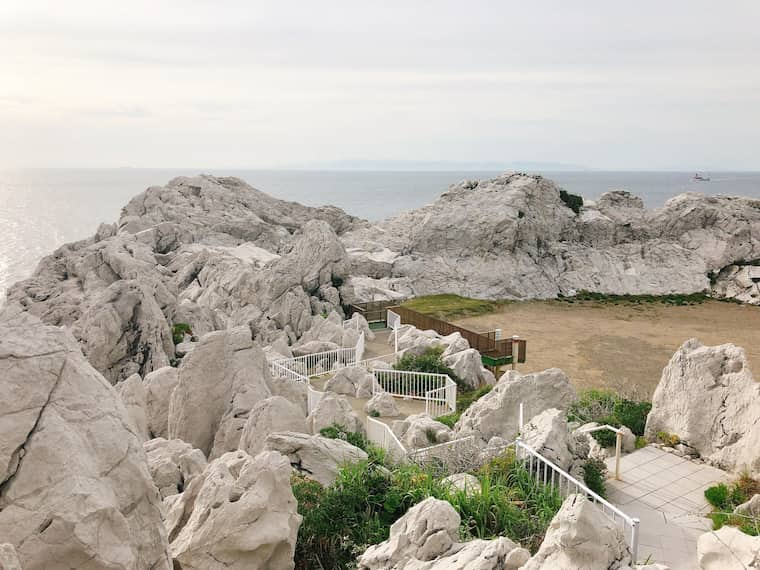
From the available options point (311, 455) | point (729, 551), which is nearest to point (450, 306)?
point (311, 455)

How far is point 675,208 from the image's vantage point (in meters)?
47.6

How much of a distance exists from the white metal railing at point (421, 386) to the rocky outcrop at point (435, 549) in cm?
1084

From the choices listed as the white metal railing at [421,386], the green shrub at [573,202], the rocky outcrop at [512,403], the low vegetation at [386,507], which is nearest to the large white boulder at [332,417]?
the rocky outcrop at [512,403]

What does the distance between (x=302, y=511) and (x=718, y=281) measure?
44187 millimetres

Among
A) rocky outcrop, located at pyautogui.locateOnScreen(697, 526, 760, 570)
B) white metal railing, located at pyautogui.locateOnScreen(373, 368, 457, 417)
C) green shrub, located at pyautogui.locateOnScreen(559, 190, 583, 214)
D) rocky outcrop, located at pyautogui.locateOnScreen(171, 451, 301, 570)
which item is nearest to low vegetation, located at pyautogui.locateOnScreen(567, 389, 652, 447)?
white metal railing, located at pyautogui.locateOnScreen(373, 368, 457, 417)

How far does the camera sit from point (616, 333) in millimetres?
32312

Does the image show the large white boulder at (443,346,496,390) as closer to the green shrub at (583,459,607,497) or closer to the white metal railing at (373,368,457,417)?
the white metal railing at (373,368,457,417)

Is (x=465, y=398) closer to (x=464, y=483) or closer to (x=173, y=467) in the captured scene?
(x=464, y=483)

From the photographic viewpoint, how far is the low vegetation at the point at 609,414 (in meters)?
13.2

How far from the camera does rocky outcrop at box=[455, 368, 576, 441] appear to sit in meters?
12.3

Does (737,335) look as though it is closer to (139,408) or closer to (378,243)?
(378,243)

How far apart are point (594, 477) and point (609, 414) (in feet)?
14.1

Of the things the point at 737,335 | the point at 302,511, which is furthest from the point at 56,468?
the point at 737,335

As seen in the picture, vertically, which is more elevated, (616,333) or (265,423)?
(265,423)
